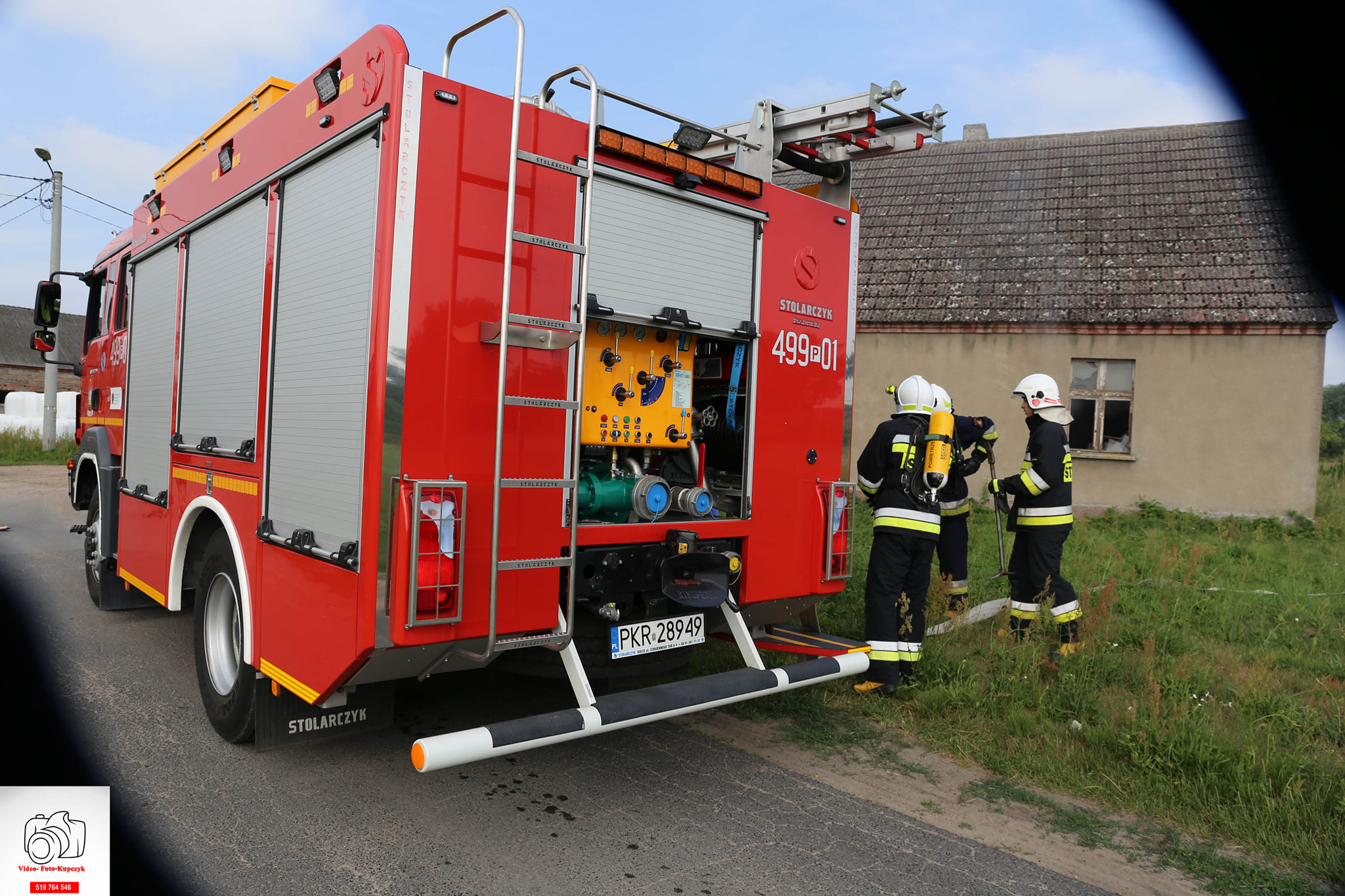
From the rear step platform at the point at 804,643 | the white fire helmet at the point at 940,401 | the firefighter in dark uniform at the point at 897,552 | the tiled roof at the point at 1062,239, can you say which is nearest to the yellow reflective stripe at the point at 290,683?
the rear step platform at the point at 804,643

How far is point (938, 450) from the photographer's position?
16.7 ft

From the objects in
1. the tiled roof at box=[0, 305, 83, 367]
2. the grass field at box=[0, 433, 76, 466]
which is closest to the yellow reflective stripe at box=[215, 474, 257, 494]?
the grass field at box=[0, 433, 76, 466]

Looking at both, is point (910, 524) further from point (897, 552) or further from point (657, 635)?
point (657, 635)

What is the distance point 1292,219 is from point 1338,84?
0.55 feet

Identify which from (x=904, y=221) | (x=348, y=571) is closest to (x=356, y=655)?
(x=348, y=571)

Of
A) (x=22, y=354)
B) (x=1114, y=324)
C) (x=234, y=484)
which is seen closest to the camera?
(x=234, y=484)

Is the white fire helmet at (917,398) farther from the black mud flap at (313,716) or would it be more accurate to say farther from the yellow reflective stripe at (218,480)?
the yellow reflective stripe at (218,480)

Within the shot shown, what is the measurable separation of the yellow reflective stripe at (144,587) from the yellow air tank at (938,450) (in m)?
4.37

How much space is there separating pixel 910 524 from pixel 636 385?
193cm

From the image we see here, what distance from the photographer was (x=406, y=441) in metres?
3.01

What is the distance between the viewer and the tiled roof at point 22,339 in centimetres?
4528

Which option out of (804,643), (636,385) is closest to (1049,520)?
(804,643)

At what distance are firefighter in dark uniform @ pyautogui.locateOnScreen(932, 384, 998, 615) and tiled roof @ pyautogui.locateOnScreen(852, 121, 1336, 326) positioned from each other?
5.86 m

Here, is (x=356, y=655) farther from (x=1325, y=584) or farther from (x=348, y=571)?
(x=1325, y=584)
